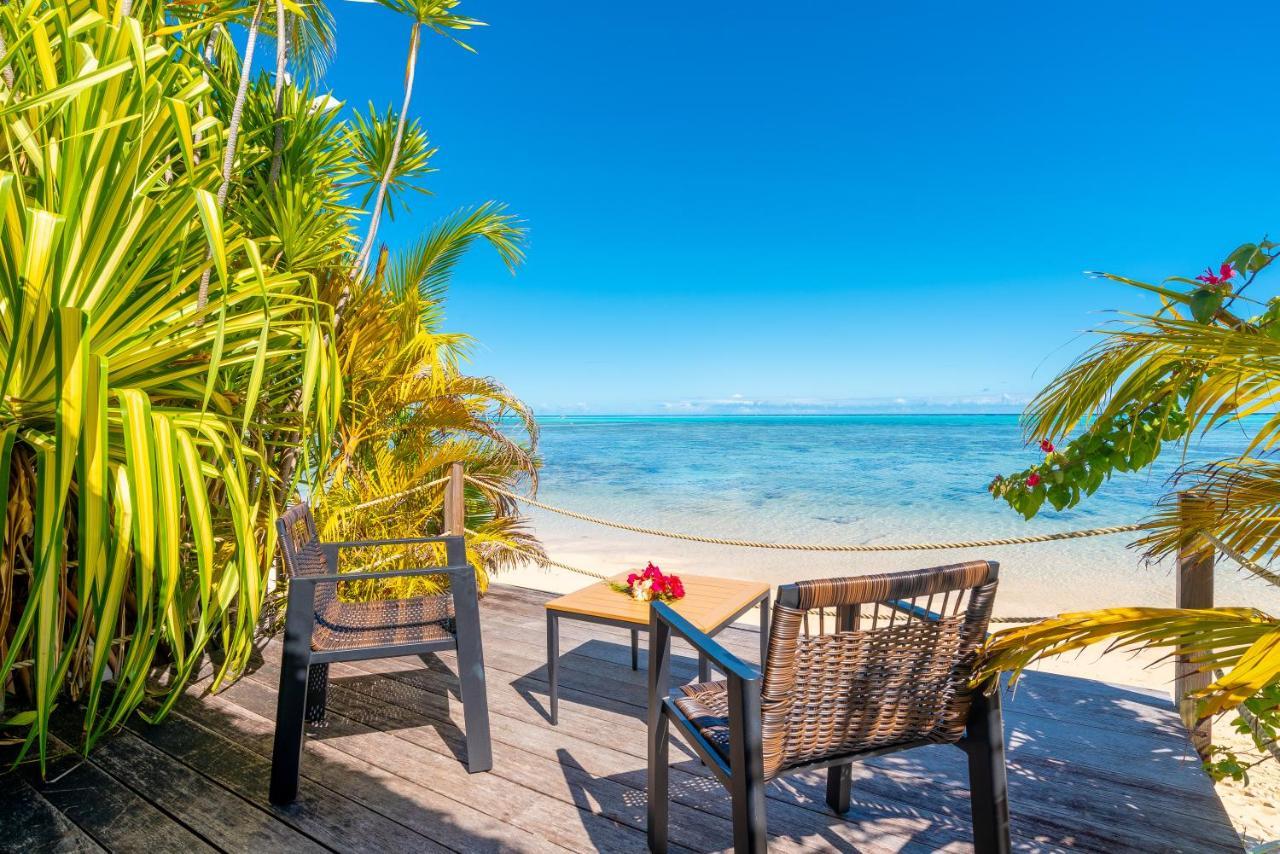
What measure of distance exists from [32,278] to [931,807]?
2.69 m

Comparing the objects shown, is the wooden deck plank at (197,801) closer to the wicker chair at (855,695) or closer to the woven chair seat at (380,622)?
the woven chair seat at (380,622)

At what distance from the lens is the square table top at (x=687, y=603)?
2.26 meters

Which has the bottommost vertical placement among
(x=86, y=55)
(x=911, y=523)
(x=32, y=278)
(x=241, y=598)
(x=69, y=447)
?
(x=911, y=523)

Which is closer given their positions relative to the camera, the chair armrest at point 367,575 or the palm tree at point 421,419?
the chair armrest at point 367,575

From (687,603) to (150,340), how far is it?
→ 201 cm

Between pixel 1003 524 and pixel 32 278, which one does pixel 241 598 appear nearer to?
pixel 32 278

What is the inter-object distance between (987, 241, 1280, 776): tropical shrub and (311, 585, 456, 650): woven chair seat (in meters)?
1.68

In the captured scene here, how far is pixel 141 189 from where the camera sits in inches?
64.3

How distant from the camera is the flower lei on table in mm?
2486

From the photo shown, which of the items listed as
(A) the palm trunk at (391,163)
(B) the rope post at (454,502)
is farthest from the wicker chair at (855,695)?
(A) the palm trunk at (391,163)

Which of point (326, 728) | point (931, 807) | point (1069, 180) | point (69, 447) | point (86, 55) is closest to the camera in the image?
point (69, 447)

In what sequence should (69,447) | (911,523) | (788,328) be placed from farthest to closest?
(788,328) → (911,523) → (69,447)

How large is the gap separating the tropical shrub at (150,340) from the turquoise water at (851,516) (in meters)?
1.79

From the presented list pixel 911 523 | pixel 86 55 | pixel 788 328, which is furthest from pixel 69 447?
pixel 788 328
